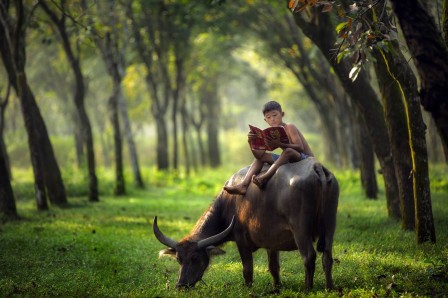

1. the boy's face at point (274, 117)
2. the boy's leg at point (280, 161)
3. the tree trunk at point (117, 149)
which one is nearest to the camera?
the boy's leg at point (280, 161)

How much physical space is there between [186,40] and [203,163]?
490 inches

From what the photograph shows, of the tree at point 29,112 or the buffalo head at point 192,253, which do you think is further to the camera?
the tree at point 29,112

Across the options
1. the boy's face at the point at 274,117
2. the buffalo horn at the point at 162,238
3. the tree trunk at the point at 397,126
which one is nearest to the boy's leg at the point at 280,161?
the boy's face at the point at 274,117

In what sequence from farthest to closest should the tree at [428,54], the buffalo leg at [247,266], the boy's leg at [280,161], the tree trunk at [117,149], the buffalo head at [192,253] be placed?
the tree trunk at [117,149] < the buffalo leg at [247,266] < the buffalo head at [192,253] < the boy's leg at [280,161] < the tree at [428,54]

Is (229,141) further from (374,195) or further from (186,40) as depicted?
(374,195)

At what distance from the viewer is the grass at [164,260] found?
24.2ft

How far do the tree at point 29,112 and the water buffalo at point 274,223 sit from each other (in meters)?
8.01

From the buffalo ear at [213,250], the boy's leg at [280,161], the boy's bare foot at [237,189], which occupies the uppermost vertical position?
the boy's leg at [280,161]

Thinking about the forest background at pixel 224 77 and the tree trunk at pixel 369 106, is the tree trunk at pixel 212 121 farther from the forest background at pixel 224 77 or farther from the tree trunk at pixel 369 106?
the tree trunk at pixel 369 106

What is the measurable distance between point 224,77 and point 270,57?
16.7 meters

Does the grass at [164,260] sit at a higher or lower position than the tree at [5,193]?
lower

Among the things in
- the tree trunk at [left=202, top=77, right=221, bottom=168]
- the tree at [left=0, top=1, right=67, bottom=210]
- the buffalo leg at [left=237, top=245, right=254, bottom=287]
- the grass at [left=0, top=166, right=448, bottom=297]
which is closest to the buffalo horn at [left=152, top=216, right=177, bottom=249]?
the grass at [left=0, top=166, right=448, bottom=297]

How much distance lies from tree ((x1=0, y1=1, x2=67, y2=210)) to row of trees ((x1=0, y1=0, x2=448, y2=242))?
0.03 meters

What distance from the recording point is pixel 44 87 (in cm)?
4419
